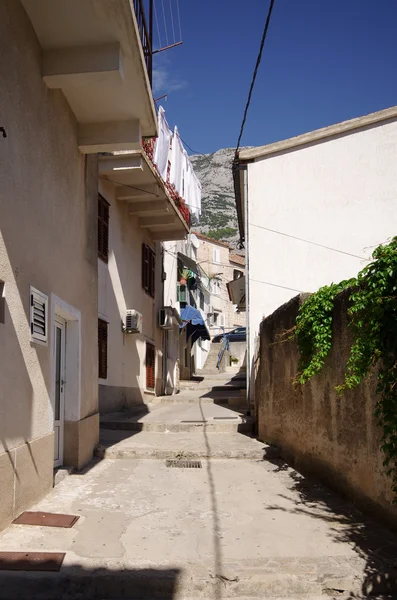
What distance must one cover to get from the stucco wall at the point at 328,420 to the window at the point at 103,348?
3.98 meters

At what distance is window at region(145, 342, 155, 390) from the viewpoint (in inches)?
661

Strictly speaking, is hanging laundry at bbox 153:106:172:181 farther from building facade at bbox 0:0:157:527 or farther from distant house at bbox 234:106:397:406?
building facade at bbox 0:0:157:527

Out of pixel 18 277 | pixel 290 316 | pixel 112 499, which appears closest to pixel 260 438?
pixel 290 316

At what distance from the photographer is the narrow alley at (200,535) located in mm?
4051

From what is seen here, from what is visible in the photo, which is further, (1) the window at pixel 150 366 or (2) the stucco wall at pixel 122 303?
(1) the window at pixel 150 366

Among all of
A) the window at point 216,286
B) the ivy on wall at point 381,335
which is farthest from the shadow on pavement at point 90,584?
the window at point 216,286

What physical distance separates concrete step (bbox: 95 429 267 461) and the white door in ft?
4.67

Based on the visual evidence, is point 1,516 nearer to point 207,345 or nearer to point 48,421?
point 48,421

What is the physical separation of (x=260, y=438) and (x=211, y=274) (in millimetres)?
36116

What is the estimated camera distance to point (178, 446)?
9164 mm

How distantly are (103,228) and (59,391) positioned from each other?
601cm

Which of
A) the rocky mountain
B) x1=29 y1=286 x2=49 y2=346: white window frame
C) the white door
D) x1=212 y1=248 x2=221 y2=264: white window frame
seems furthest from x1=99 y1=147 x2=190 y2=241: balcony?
the rocky mountain

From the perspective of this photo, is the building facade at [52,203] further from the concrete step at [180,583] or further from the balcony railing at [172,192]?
the balcony railing at [172,192]

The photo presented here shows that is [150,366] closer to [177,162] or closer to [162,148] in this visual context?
[177,162]
